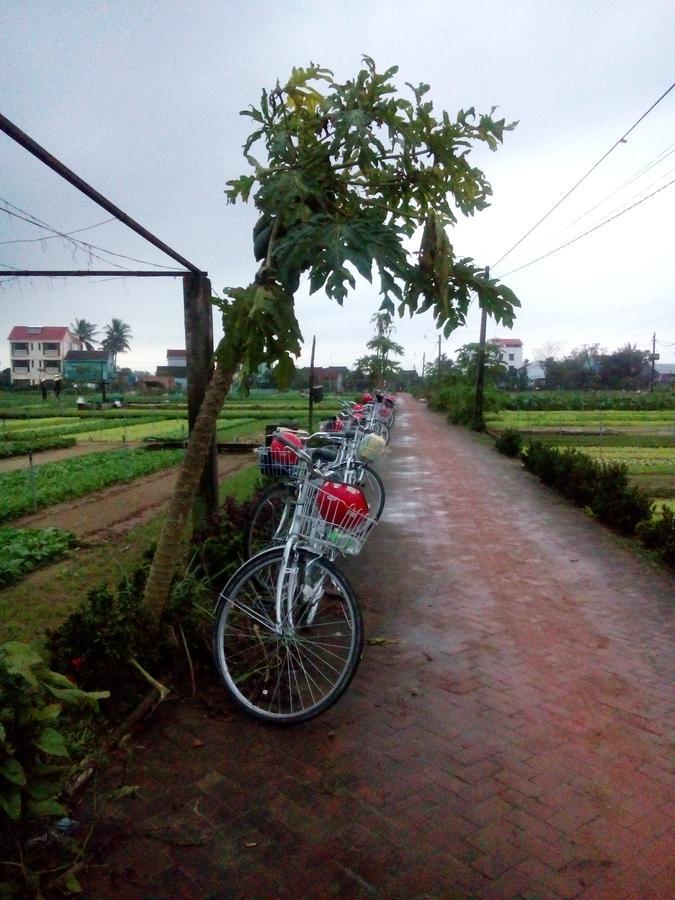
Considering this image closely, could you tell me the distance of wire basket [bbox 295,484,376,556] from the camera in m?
3.78

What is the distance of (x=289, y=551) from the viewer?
3680 mm

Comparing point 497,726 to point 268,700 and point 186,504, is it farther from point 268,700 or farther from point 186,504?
point 186,504

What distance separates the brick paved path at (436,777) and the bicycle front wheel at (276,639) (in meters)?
0.14

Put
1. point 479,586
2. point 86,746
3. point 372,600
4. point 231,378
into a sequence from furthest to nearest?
point 479,586 < point 372,600 < point 231,378 < point 86,746

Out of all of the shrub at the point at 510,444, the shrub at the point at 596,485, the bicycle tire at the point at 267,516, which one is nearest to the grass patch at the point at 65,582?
the bicycle tire at the point at 267,516

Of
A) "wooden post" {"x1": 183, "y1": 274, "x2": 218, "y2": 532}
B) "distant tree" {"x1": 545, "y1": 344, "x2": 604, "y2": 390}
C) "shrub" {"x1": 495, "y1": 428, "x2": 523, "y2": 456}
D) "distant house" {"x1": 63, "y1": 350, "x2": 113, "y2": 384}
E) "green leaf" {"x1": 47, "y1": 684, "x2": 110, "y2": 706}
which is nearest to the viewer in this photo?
"green leaf" {"x1": 47, "y1": 684, "x2": 110, "y2": 706}

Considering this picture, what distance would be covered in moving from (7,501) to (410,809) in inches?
303

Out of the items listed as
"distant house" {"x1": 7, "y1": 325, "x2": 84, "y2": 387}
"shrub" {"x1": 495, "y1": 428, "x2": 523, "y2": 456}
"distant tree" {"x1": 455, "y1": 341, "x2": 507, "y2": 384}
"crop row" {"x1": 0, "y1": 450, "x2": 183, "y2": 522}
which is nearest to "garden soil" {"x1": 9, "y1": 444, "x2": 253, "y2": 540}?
"crop row" {"x1": 0, "y1": 450, "x2": 183, "y2": 522}

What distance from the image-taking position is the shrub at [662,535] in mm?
6930

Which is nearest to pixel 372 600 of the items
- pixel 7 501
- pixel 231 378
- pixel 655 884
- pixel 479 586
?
pixel 479 586

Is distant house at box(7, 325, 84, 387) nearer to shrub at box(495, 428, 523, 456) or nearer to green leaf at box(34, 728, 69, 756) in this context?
green leaf at box(34, 728, 69, 756)

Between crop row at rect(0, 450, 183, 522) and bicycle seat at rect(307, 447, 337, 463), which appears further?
crop row at rect(0, 450, 183, 522)

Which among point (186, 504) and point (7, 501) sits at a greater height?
point (186, 504)

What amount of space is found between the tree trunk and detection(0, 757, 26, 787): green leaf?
68.2 inches
